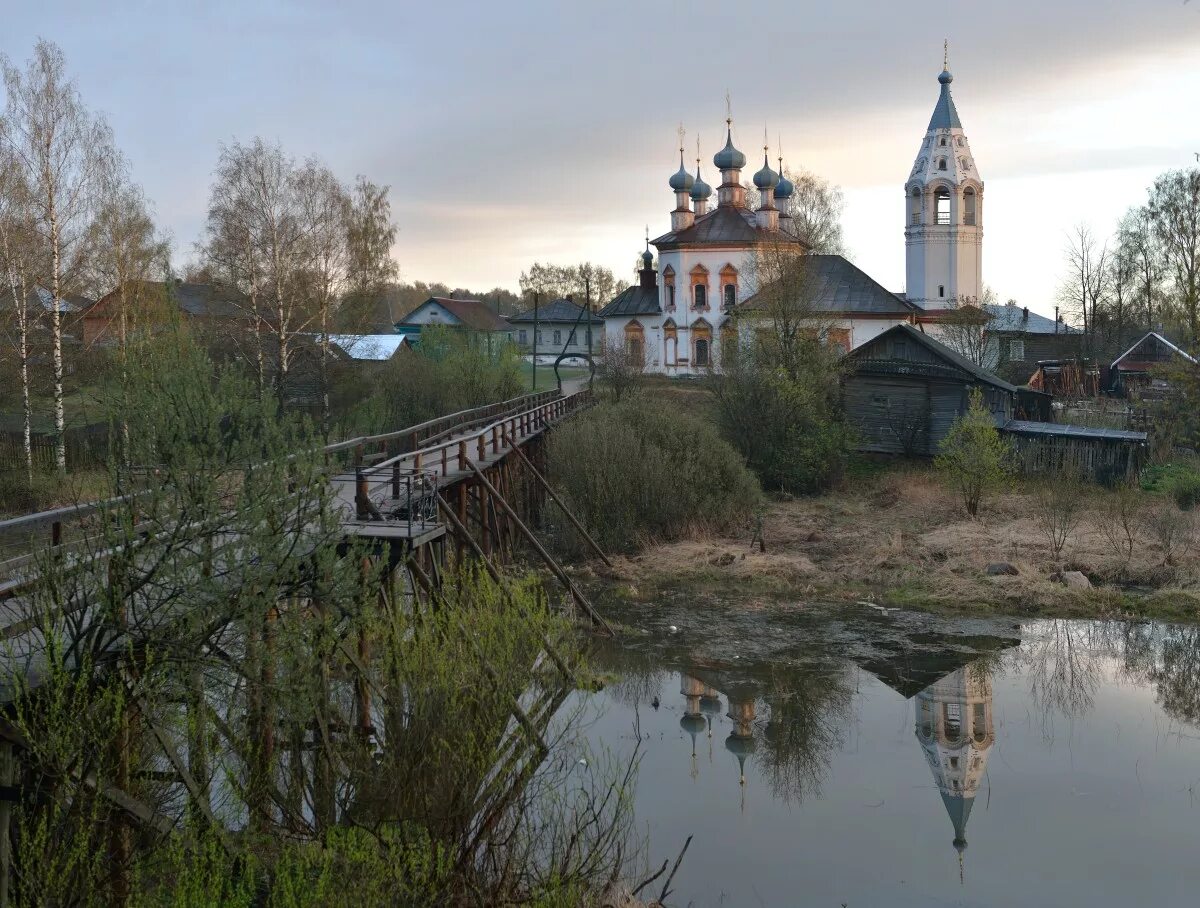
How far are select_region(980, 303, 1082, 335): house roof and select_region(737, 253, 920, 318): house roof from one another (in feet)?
35.4

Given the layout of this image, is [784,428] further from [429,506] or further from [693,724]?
[693,724]

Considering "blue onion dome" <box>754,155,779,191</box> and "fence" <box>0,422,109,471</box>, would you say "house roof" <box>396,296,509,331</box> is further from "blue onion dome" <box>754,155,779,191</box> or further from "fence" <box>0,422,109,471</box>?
"fence" <box>0,422,109,471</box>

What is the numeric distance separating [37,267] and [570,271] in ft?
224

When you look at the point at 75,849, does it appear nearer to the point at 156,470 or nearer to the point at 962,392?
the point at 156,470

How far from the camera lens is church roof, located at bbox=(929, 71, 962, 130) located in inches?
2255

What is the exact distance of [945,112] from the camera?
190 ft

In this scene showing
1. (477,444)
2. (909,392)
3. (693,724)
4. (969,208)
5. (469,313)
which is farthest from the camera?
(469,313)

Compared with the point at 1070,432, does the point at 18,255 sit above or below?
above

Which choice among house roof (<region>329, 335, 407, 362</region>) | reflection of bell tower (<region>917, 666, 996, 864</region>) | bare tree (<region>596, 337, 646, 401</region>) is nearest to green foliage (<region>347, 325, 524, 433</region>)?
house roof (<region>329, 335, 407, 362</region>)

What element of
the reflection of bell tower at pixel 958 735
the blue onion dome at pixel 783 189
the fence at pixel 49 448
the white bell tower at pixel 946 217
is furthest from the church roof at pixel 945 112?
the reflection of bell tower at pixel 958 735

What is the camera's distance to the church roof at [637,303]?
180 feet

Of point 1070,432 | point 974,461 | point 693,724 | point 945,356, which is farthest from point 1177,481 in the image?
point 693,724

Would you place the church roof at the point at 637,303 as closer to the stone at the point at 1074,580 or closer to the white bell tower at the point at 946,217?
the white bell tower at the point at 946,217

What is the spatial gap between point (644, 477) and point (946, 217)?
131 ft
